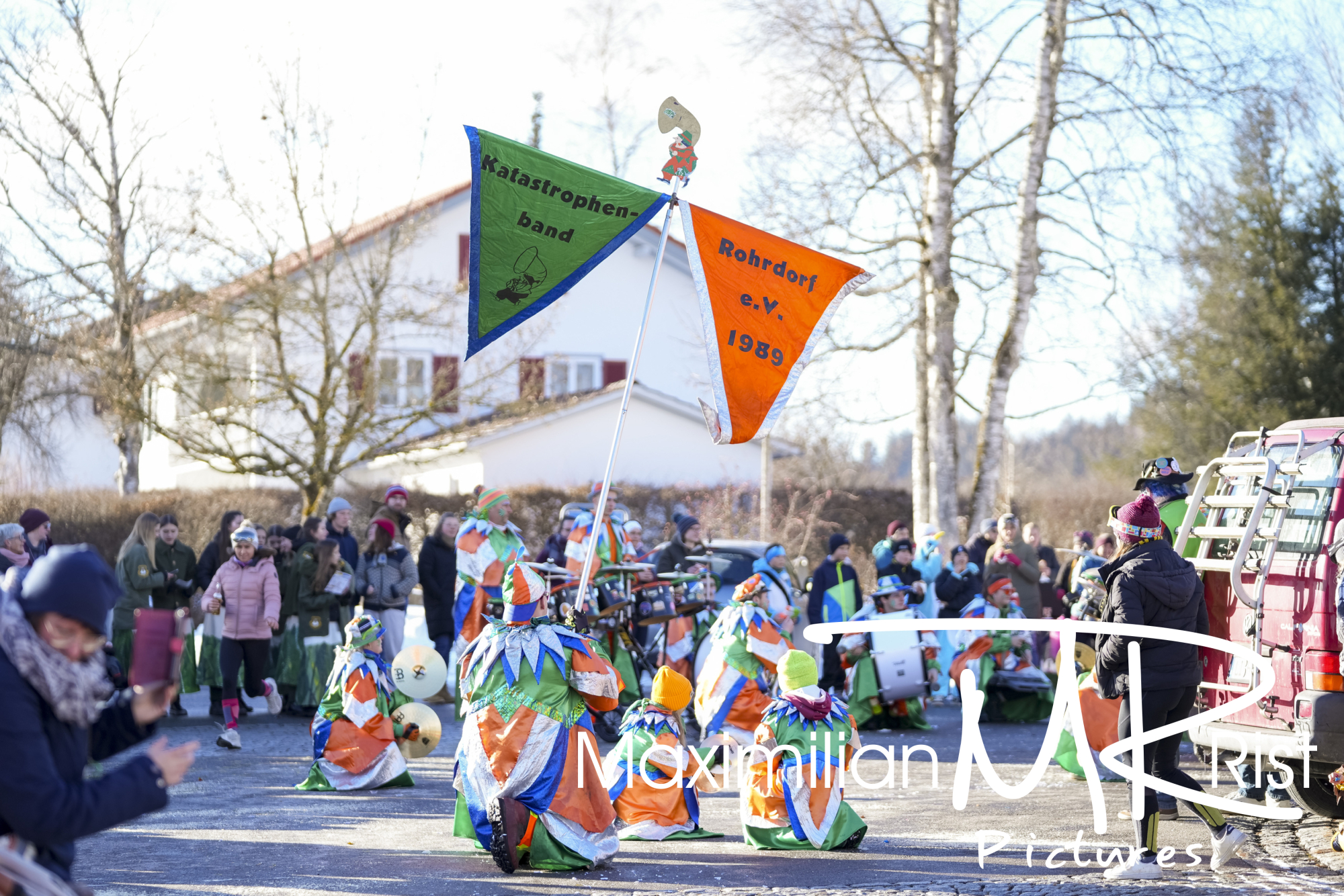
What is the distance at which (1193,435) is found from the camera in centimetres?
3269

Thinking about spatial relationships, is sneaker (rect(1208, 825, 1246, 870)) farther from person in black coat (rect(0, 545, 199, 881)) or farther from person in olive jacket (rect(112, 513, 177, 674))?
person in olive jacket (rect(112, 513, 177, 674))

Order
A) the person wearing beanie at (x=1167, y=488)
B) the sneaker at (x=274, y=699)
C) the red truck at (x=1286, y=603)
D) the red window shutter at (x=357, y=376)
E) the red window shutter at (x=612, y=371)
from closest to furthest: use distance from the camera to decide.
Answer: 1. the red truck at (x=1286, y=603)
2. the person wearing beanie at (x=1167, y=488)
3. the sneaker at (x=274, y=699)
4. the red window shutter at (x=357, y=376)
5. the red window shutter at (x=612, y=371)

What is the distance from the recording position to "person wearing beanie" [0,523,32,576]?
10.2 metres

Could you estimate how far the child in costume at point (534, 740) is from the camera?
6914 mm

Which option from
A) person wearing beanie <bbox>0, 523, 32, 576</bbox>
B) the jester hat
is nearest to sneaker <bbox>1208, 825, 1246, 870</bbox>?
the jester hat

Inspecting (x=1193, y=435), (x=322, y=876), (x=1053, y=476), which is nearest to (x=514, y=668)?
(x=322, y=876)

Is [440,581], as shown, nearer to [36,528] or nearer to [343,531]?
[343,531]

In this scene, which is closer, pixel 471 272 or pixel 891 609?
pixel 471 272

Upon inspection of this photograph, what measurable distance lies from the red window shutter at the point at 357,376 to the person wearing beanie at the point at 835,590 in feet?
35.9

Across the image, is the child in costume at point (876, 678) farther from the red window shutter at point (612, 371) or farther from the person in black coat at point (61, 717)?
the red window shutter at point (612, 371)

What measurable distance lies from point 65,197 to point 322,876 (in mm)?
19587

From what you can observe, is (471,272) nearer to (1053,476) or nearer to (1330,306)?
(1330,306)

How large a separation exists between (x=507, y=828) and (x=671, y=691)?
1424 millimetres

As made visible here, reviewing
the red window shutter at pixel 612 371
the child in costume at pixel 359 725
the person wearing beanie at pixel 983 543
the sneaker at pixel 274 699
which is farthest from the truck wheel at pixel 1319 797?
the red window shutter at pixel 612 371
